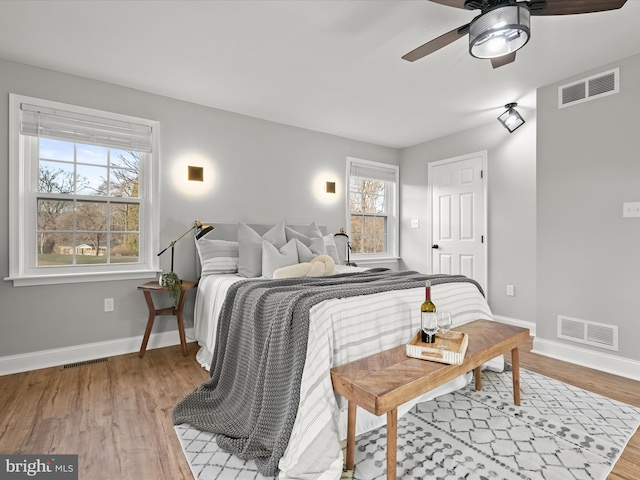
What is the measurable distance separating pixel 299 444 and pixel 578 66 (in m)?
3.58

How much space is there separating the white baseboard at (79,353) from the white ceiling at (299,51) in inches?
94.3

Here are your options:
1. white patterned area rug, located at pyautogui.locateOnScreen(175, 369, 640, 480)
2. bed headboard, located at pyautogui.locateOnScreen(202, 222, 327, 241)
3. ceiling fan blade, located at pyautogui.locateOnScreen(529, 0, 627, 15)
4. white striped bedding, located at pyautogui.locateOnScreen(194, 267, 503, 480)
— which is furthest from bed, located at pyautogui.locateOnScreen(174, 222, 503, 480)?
ceiling fan blade, located at pyautogui.locateOnScreen(529, 0, 627, 15)

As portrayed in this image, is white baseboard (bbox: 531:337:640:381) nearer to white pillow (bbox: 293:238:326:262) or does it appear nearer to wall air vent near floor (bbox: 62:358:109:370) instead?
white pillow (bbox: 293:238:326:262)

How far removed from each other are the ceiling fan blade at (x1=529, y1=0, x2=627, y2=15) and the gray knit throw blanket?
1.70 metres

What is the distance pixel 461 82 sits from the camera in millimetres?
3189

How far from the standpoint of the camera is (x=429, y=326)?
1840 millimetres

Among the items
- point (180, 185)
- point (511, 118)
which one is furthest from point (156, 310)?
point (511, 118)

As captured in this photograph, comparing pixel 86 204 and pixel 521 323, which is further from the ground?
pixel 86 204

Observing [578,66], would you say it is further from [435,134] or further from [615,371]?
[615,371]

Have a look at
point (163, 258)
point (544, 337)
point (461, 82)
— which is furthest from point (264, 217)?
point (544, 337)

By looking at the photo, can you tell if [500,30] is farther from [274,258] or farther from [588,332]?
[588,332]

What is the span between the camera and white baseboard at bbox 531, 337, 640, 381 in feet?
8.87

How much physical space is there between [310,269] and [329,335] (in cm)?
124

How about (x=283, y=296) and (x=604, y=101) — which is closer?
(x=283, y=296)
